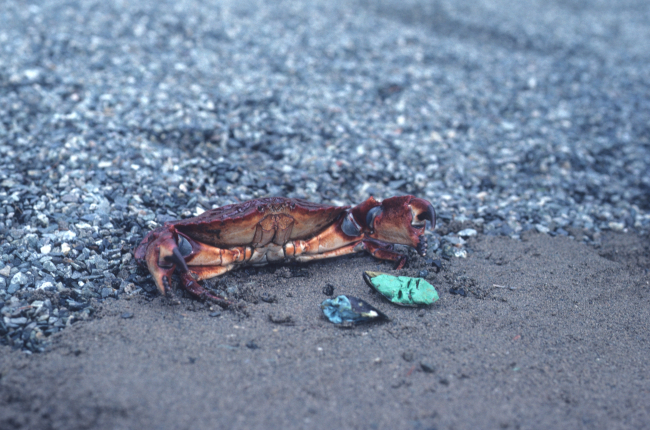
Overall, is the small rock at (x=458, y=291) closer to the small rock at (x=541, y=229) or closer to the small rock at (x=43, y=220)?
the small rock at (x=541, y=229)

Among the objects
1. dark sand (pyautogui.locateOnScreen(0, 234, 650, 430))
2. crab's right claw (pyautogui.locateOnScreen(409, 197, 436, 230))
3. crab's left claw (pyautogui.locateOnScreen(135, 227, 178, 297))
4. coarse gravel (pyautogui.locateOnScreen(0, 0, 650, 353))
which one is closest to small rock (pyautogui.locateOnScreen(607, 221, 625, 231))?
coarse gravel (pyautogui.locateOnScreen(0, 0, 650, 353))

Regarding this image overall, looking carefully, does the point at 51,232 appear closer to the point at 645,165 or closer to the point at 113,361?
the point at 113,361

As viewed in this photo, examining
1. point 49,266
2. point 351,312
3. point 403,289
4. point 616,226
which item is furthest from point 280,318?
point 616,226

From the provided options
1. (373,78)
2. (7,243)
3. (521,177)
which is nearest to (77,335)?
(7,243)

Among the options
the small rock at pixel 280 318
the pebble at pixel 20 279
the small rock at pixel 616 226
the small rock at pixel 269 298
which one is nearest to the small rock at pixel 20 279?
the pebble at pixel 20 279

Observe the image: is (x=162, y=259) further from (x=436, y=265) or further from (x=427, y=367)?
(x=436, y=265)
